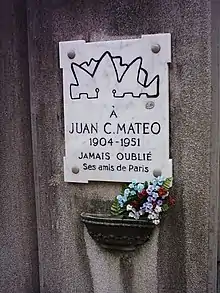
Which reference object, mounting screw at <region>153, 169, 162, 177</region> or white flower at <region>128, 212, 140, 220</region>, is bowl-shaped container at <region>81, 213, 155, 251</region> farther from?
mounting screw at <region>153, 169, 162, 177</region>

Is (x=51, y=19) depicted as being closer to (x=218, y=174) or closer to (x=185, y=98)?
(x=185, y=98)

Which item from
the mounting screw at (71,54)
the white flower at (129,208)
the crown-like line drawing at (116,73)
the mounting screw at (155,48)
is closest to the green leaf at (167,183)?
the white flower at (129,208)

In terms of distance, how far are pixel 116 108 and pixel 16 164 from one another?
74 centimetres

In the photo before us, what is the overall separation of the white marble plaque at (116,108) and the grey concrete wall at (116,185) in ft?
0.19

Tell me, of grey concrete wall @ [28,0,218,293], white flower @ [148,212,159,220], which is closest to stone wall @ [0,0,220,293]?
grey concrete wall @ [28,0,218,293]

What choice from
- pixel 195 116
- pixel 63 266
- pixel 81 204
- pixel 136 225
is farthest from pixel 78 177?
pixel 195 116

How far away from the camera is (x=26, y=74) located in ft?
7.43

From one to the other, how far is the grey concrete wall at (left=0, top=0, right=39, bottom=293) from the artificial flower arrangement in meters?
0.65

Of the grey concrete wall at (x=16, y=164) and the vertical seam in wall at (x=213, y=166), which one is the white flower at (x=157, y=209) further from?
the grey concrete wall at (x=16, y=164)

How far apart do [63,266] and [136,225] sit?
0.59 metres

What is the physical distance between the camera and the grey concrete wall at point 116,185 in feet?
6.30

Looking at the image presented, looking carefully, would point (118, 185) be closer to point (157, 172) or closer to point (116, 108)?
point (157, 172)

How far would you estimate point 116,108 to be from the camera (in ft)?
6.66

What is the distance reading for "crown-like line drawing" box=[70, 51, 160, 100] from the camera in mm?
1961
